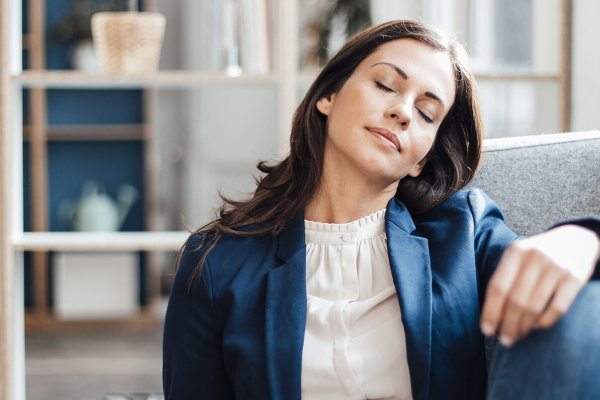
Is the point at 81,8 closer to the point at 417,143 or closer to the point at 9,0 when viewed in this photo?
the point at 9,0

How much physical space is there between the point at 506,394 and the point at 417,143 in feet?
1.73

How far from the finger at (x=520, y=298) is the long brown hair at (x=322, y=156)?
0.53 m

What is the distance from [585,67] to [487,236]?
1301 millimetres

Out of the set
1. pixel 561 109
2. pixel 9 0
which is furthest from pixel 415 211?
pixel 9 0

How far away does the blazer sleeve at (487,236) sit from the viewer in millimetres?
1326

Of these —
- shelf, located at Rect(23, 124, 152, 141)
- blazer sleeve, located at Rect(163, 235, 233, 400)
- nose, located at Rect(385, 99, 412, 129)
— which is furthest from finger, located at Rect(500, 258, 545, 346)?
shelf, located at Rect(23, 124, 152, 141)

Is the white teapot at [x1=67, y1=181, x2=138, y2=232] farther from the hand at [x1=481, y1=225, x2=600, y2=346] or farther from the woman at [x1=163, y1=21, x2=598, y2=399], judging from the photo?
the hand at [x1=481, y1=225, x2=600, y2=346]

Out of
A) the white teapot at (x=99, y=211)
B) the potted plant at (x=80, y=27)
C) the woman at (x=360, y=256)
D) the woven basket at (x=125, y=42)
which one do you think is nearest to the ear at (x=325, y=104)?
the woman at (x=360, y=256)

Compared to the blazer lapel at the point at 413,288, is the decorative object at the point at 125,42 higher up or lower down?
higher up

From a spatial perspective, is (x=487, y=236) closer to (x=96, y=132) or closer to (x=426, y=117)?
(x=426, y=117)

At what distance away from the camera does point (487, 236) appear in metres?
1.35

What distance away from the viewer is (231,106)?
5715 mm

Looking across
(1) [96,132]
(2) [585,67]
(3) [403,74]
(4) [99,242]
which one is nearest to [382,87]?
(3) [403,74]

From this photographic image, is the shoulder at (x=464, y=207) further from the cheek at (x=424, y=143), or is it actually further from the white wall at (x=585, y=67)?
the white wall at (x=585, y=67)
